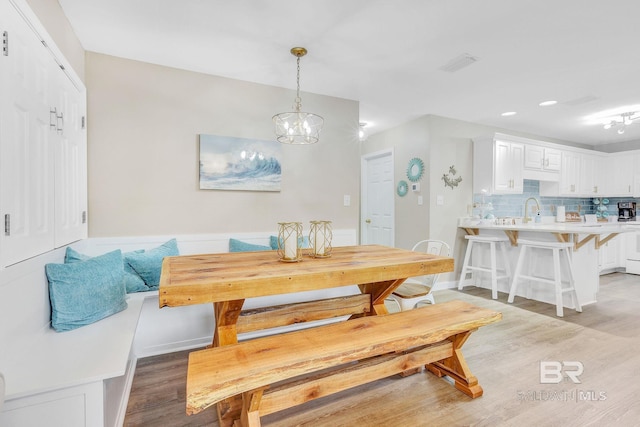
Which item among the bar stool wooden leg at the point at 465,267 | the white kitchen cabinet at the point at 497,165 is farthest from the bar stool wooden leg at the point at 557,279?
the white kitchen cabinet at the point at 497,165

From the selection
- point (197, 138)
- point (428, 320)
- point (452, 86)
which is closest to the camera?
point (428, 320)

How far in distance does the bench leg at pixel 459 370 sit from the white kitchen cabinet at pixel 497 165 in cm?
298

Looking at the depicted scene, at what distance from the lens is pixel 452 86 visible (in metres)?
3.25

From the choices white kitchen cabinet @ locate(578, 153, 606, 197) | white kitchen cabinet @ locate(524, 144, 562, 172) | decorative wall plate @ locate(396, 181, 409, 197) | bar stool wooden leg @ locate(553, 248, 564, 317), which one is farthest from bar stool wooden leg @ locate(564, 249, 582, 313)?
white kitchen cabinet @ locate(578, 153, 606, 197)

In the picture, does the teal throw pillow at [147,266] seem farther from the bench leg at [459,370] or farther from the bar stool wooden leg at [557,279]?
the bar stool wooden leg at [557,279]

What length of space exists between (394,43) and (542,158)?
3783 millimetres

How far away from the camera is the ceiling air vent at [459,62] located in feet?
8.61

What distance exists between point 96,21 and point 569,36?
3.38m

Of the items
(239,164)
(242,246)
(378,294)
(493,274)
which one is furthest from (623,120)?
(242,246)

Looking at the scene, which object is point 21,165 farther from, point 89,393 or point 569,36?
point 569,36

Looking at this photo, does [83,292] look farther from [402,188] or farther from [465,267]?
[465,267]

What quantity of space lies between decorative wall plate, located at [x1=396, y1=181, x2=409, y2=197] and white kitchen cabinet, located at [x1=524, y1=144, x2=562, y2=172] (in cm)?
182

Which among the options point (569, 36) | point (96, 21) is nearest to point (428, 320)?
point (569, 36)

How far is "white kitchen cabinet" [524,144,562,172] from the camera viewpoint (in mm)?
4676
